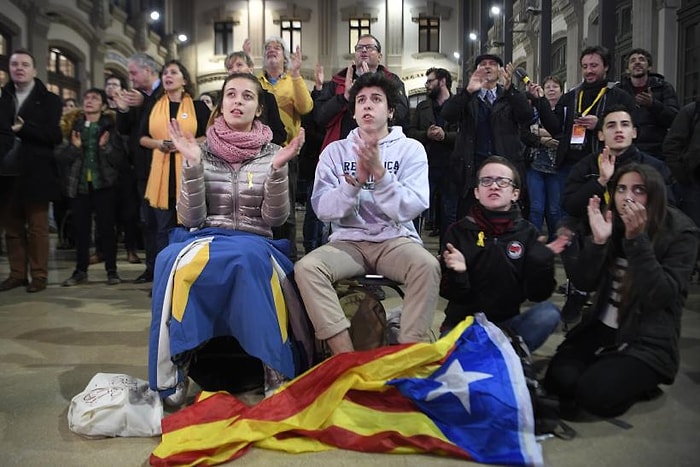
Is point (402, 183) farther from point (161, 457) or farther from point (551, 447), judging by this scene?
point (161, 457)

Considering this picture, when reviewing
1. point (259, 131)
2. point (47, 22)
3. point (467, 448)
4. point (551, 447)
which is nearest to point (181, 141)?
point (259, 131)

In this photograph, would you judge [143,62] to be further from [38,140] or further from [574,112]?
[574,112]

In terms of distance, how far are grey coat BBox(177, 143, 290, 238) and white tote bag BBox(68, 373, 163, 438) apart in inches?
32.9

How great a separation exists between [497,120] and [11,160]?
349 centimetres

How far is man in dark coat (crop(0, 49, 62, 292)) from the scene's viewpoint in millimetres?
4805

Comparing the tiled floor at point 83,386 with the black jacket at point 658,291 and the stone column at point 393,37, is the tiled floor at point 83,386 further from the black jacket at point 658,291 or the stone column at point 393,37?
the stone column at point 393,37

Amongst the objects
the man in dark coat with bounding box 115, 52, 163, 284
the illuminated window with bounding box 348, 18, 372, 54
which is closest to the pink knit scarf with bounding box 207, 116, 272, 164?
the man in dark coat with bounding box 115, 52, 163, 284

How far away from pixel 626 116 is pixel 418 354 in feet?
6.51

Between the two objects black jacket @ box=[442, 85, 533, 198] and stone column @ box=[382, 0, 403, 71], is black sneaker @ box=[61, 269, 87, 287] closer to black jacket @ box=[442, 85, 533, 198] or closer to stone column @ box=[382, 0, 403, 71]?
black jacket @ box=[442, 85, 533, 198]

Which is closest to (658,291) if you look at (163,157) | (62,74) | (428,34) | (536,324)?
(536,324)

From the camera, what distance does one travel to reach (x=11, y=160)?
4.70m

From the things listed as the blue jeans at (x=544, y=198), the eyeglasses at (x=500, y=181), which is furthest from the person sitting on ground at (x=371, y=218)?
the blue jeans at (x=544, y=198)

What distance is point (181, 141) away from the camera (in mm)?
2781

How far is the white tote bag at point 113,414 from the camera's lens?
7.65 ft
